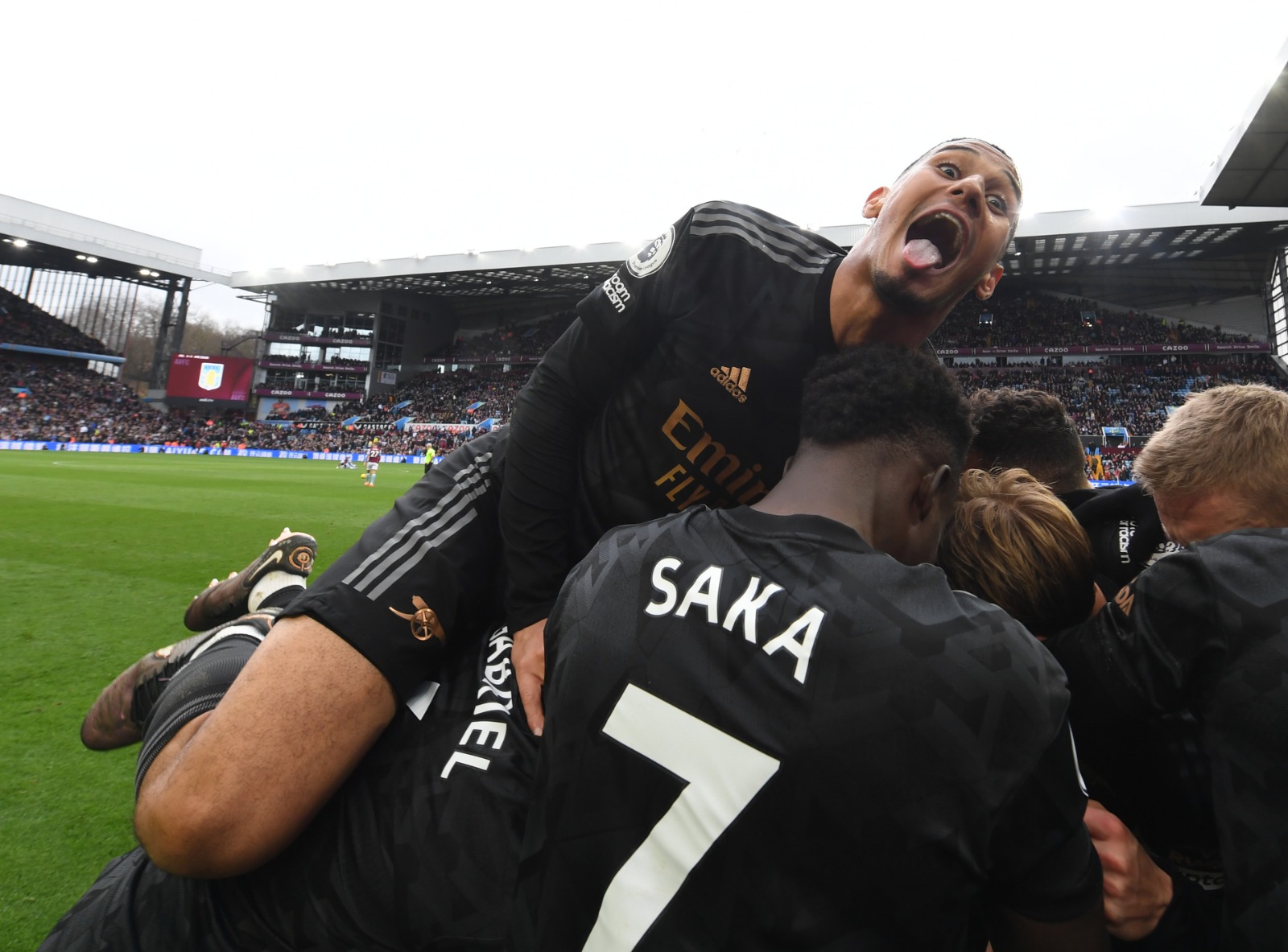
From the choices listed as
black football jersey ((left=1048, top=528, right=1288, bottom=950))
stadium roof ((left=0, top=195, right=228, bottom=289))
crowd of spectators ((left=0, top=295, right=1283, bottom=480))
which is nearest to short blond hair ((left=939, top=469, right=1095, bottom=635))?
black football jersey ((left=1048, top=528, right=1288, bottom=950))

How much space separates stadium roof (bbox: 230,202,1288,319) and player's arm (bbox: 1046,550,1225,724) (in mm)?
29781

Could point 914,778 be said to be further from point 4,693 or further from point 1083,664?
point 4,693

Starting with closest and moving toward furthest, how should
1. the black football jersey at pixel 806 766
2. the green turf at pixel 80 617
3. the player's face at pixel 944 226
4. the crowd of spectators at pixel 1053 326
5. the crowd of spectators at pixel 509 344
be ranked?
the black football jersey at pixel 806 766, the player's face at pixel 944 226, the green turf at pixel 80 617, the crowd of spectators at pixel 1053 326, the crowd of spectators at pixel 509 344

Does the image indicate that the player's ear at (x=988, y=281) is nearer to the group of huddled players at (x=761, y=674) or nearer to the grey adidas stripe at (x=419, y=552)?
the group of huddled players at (x=761, y=674)

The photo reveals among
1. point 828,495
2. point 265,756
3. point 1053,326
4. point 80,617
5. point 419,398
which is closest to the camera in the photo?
point 828,495

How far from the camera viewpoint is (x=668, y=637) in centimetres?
112

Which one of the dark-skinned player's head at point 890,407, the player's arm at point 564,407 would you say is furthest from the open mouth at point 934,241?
the player's arm at point 564,407

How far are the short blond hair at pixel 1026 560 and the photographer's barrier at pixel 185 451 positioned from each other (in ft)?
122

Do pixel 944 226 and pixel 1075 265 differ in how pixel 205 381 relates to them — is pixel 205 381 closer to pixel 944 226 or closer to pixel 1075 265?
pixel 1075 265

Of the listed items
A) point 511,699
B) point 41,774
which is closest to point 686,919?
point 511,699

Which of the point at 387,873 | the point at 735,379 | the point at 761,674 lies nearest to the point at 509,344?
the point at 735,379

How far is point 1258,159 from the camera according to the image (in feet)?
63.6

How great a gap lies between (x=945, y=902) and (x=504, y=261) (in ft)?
142

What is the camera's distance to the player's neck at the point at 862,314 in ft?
5.79
